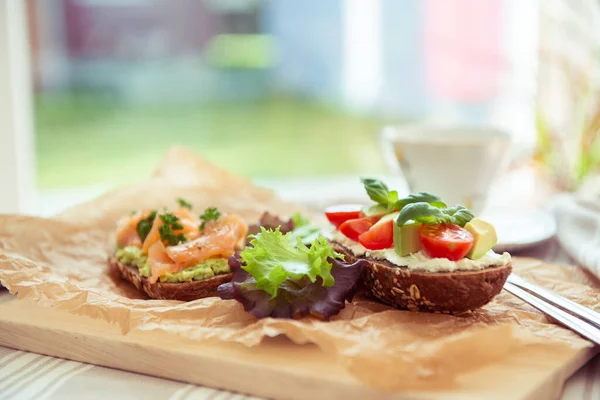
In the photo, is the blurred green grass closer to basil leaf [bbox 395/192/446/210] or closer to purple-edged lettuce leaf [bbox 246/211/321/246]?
purple-edged lettuce leaf [bbox 246/211/321/246]

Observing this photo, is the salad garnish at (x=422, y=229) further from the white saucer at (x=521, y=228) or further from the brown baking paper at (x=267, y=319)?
the white saucer at (x=521, y=228)

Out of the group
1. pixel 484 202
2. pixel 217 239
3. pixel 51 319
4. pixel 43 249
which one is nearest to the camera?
pixel 51 319

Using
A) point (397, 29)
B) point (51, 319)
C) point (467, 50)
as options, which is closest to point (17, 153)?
point (51, 319)

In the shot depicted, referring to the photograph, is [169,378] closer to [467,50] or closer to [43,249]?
[43,249]

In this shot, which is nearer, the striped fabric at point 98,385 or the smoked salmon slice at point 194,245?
the striped fabric at point 98,385

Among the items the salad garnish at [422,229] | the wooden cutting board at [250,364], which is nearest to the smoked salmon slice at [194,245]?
the wooden cutting board at [250,364]
